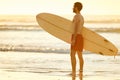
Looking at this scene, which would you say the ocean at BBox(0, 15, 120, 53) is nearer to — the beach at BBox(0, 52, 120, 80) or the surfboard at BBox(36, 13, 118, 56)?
the beach at BBox(0, 52, 120, 80)

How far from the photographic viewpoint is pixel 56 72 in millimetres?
12031

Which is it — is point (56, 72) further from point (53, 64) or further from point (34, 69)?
point (53, 64)

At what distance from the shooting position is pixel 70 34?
10.5 m

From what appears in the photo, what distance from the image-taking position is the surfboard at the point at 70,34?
415 inches

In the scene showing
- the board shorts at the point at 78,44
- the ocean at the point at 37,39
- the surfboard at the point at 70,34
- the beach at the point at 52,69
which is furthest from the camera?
the ocean at the point at 37,39

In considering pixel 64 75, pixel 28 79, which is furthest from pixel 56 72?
pixel 28 79

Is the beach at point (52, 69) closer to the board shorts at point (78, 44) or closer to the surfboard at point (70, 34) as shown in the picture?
the surfboard at point (70, 34)

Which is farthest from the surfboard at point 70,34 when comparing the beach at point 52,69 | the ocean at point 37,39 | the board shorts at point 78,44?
the ocean at point 37,39

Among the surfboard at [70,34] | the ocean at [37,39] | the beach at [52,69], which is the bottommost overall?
the ocean at [37,39]

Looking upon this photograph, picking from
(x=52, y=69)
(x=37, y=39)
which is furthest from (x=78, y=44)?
(x=37, y=39)

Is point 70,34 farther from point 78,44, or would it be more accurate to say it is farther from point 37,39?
point 37,39

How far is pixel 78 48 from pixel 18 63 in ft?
16.9

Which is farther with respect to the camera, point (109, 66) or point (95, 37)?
point (109, 66)

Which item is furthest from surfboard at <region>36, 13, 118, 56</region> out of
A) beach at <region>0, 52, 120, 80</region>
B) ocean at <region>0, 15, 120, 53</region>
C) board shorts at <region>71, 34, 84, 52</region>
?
ocean at <region>0, 15, 120, 53</region>
